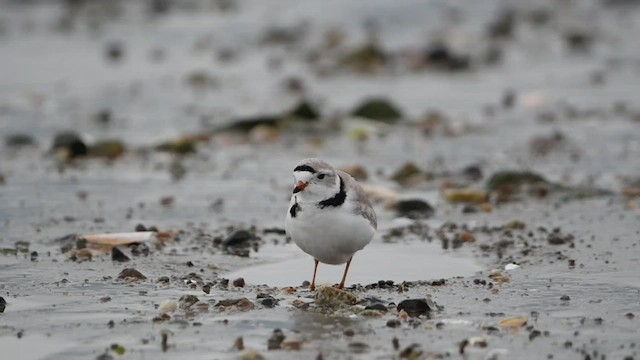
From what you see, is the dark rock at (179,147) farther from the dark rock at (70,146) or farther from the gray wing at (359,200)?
the gray wing at (359,200)

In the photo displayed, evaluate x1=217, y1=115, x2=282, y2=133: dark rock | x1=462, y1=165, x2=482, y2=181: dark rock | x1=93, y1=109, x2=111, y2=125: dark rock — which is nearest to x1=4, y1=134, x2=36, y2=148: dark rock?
x1=93, y1=109, x2=111, y2=125: dark rock

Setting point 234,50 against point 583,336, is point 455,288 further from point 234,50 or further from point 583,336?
Answer: point 234,50

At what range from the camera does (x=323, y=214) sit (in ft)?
22.3

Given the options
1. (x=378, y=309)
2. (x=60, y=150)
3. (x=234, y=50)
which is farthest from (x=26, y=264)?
(x=234, y=50)

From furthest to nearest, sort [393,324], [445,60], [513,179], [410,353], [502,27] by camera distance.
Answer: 1. [502,27]
2. [445,60]
3. [513,179]
4. [393,324]
5. [410,353]

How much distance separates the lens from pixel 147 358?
552 cm

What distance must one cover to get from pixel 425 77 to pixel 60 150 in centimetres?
842

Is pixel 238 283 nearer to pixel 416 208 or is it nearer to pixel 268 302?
pixel 268 302

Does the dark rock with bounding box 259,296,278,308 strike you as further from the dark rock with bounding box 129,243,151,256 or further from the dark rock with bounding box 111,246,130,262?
the dark rock with bounding box 129,243,151,256

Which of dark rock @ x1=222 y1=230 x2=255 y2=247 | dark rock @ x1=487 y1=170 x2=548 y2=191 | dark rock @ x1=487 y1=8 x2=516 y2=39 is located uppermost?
dark rock @ x1=487 y1=8 x2=516 y2=39

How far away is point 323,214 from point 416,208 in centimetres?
329

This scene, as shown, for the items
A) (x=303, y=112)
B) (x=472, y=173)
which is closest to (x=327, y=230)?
(x=472, y=173)

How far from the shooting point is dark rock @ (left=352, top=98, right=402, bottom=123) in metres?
15.1

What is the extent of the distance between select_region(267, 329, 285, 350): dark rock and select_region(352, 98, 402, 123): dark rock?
940 centimetres
